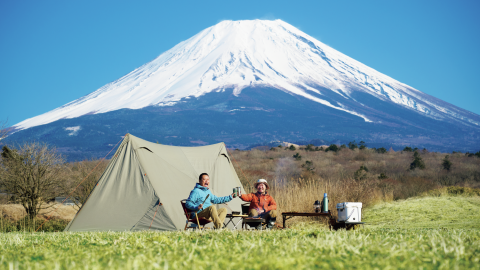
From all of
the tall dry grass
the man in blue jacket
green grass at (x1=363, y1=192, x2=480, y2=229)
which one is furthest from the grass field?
the tall dry grass

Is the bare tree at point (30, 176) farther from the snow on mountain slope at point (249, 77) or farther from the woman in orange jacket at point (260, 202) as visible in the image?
the snow on mountain slope at point (249, 77)

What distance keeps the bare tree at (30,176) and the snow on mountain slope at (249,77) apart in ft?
378

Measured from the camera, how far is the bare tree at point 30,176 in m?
11.9

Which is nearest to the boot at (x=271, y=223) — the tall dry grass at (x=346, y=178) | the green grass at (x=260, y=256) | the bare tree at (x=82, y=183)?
the green grass at (x=260, y=256)

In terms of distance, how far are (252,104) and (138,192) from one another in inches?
4628

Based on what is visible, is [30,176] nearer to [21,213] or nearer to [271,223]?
[21,213]

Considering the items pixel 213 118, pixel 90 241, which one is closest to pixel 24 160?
pixel 90 241

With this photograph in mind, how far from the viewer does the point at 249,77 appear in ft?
447

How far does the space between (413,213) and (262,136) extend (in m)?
98.9

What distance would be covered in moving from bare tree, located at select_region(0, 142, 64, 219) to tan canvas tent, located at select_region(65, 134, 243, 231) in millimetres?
4196

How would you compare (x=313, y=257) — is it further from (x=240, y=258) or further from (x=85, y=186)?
(x=85, y=186)

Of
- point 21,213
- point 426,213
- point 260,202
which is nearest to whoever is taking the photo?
point 260,202

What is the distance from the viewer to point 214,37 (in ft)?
502

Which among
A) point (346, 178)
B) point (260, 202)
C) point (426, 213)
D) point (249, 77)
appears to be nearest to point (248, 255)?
point (260, 202)
